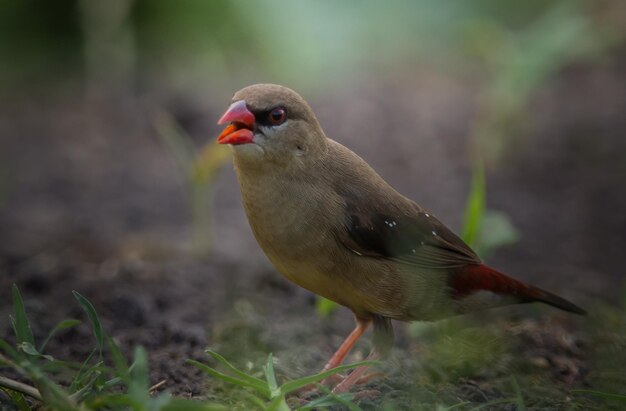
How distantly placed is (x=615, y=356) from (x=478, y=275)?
0.69m

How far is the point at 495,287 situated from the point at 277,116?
4.22 ft

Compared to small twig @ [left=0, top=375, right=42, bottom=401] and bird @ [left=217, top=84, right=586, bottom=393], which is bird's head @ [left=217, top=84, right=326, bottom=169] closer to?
bird @ [left=217, top=84, right=586, bottom=393]

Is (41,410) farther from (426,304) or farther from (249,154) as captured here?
(426,304)

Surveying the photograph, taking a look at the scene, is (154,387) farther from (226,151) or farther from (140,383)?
(226,151)

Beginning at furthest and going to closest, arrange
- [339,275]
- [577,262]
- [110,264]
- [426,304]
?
1. [577,262]
2. [110,264]
3. [426,304]
4. [339,275]

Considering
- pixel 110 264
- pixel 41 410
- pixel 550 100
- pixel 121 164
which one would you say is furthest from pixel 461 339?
pixel 550 100

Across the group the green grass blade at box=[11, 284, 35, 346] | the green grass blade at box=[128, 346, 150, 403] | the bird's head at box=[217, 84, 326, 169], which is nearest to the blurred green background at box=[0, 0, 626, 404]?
the green grass blade at box=[11, 284, 35, 346]

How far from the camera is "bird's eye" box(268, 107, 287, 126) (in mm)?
3815

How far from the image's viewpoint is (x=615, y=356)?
391 cm

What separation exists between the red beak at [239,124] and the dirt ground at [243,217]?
3.08 ft

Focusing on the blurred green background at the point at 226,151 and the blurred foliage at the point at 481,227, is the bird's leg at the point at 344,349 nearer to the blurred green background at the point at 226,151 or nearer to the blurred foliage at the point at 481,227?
the blurred green background at the point at 226,151

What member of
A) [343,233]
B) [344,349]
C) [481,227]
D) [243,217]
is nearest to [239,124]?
[343,233]

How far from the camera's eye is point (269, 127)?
380 cm

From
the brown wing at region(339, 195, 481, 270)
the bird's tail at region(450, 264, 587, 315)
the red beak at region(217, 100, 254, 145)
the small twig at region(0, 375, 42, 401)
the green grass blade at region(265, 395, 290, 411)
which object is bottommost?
the small twig at region(0, 375, 42, 401)
